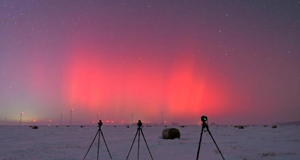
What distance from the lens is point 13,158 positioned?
15.3 metres

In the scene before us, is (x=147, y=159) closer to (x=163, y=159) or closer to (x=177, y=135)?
(x=163, y=159)

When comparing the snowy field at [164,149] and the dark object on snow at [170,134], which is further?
the dark object on snow at [170,134]

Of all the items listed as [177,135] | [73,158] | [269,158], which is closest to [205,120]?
[269,158]

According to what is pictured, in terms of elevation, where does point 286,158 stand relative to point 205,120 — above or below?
below

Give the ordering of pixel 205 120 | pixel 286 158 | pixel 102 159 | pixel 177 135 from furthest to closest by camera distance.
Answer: pixel 177 135 < pixel 102 159 < pixel 286 158 < pixel 205 120

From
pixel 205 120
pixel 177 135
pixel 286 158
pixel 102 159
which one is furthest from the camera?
pixel 177 135

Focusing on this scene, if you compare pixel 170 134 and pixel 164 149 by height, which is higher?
pixel 170 134

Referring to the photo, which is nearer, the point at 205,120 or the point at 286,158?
the point at 205,120

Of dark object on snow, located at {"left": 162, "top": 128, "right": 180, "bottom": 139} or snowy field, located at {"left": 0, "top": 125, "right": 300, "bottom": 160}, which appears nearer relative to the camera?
snowy field, located at {"left": 0, "top": 125, "right": 300, "bottom": 160}

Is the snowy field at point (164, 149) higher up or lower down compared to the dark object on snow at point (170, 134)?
lower down

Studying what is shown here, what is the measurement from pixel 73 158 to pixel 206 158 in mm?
8580

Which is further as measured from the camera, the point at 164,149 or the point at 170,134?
the point at 170,134

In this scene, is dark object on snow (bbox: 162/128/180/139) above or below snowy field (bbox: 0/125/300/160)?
above

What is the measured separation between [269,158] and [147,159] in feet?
24.4
